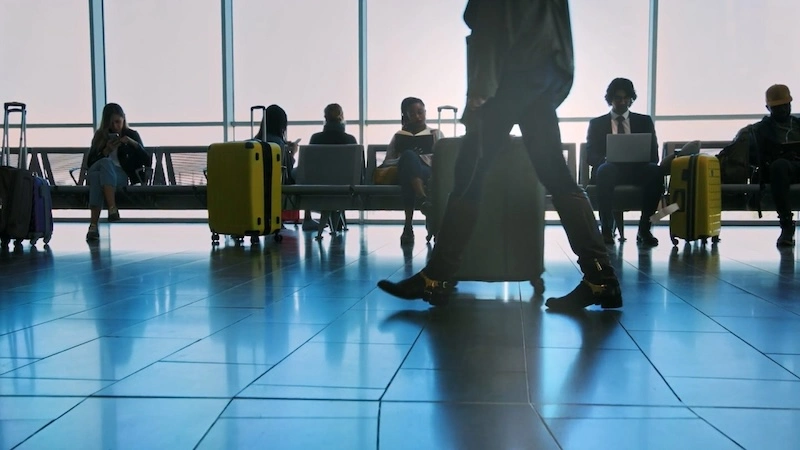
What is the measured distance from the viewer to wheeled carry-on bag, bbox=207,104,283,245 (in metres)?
5.44

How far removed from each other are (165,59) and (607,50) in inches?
233

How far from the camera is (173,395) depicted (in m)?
1.46

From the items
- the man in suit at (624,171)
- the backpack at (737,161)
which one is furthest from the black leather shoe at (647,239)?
the backpack at (737,161)

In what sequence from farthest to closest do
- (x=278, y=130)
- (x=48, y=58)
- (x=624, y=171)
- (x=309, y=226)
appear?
(x=48, y=58), (x=309, y=226), (x=278, y=130), (x=624, y=171)

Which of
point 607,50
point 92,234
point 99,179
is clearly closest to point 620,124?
point 607,50

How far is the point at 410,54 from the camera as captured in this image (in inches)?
367

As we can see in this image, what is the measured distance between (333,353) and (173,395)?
0.49 m

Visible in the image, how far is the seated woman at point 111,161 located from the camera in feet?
19.7

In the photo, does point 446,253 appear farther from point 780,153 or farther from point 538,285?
point 780,153

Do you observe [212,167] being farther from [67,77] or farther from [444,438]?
[67,77]

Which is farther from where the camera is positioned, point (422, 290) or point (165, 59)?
point (165, 59)

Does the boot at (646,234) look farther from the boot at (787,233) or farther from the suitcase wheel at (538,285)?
the suitcase wheel at (538,285)

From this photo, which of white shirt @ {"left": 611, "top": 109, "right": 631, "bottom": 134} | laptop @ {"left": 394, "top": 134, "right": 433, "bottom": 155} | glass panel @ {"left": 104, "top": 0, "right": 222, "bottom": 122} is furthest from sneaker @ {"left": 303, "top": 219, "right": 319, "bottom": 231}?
white shirt @ {"left": 611, "top": 109, "right": 631, "bottom": 134}

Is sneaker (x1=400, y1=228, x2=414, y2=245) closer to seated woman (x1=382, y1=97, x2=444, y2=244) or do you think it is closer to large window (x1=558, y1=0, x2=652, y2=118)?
seated woman (x1=382, y1=97, x2=444, y2=244)
